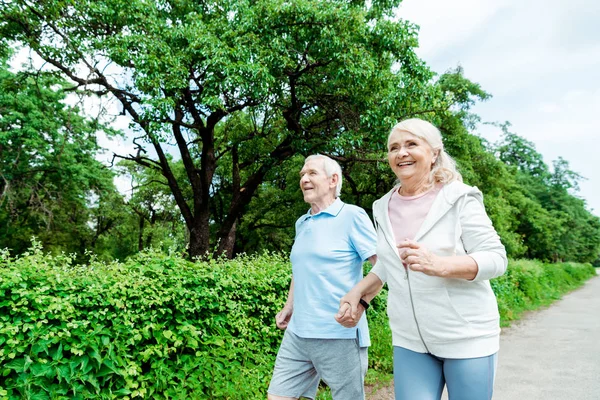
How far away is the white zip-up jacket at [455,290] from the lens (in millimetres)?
1920

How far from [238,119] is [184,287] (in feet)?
52.8

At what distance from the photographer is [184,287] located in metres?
4.16

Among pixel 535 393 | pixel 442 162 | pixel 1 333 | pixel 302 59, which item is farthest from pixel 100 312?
pixel 302 59

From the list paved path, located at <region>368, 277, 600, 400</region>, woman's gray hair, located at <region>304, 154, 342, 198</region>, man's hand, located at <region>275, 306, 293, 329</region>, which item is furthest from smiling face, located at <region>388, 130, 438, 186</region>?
paved path, located at <region>368, 277, 600, 400</region>

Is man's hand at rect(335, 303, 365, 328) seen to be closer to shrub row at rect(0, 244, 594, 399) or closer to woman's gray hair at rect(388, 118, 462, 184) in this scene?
woman's gray hair at rect(388, 118, 462, 184)

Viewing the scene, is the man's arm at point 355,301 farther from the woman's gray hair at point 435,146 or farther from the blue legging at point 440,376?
the woman's gray hair at point 435,146

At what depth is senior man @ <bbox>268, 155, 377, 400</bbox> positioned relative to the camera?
8.92 ft

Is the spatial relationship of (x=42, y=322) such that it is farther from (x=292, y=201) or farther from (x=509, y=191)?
(x=509, y=191)

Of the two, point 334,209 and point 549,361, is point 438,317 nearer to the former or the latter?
point 334,209

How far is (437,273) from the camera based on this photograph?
71.9 inches

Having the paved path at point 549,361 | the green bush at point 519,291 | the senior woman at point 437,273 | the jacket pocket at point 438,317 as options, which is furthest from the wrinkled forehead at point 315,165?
the green bush at point 519,291

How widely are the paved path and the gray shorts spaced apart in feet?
9.22

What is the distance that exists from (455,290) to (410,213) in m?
0.41

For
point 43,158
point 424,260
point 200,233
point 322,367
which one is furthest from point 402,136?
point 43,158
